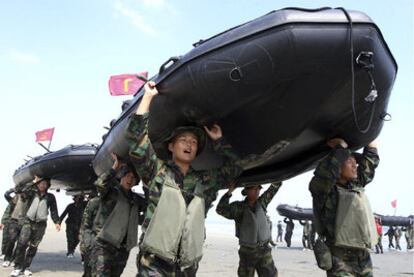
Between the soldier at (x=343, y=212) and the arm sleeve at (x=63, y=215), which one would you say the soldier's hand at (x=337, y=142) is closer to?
the soldier at (x=343, y=212)

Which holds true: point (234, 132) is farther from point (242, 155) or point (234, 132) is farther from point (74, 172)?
point (74, 172)

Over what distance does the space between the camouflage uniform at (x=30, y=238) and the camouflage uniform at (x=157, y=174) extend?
6291 millimetres

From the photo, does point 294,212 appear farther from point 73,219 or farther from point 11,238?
point 11,238

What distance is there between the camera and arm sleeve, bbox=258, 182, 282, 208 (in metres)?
6.46

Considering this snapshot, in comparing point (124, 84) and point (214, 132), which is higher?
point (124, 84)

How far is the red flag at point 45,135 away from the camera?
11.8m

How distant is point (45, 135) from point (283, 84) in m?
10.3

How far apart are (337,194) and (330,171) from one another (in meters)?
0.33

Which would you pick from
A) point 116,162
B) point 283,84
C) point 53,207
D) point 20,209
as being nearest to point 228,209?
point 116,162

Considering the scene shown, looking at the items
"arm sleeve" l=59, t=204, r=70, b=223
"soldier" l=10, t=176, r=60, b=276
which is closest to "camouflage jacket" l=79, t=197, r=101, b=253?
"soldier" l=10, t=176, r=60, b=276

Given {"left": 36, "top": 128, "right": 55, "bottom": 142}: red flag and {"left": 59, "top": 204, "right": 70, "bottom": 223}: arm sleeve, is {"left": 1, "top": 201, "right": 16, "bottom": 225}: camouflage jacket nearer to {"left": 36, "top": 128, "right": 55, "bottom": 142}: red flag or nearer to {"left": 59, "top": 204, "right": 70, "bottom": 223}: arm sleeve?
{"left": 59, "top": 204, "right": 70, "bottom": 223}: arm sleeve

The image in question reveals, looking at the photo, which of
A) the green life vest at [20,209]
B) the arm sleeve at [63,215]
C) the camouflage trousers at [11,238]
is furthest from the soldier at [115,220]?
the camouflage trousers at [11,238]

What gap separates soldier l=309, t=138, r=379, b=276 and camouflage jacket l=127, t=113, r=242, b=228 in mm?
965

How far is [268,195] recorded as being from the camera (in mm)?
6508
